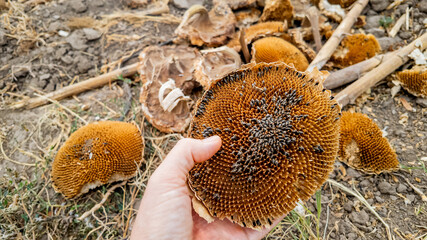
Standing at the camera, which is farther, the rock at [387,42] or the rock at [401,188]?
the rock at [387,42]

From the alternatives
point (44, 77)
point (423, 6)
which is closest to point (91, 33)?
point (44, 77)

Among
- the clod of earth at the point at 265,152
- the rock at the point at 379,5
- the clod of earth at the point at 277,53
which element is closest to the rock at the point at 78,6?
the clod of earth at the point at 277,53

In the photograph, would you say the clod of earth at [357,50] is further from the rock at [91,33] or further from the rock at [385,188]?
the rock at [91,33]

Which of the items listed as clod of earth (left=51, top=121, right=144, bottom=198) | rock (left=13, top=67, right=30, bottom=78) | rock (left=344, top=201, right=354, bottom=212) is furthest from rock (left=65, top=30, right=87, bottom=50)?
rock (left=344, top=201, right=354, bottom=212)

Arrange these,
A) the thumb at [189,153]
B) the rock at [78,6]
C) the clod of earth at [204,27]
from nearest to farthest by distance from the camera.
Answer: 1. the thumb at [189,153]
2. the clod of earth at [204,27]
3. the rock at [78,6]

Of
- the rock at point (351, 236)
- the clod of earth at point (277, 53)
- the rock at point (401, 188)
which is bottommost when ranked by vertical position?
the rock at point (351, 236)

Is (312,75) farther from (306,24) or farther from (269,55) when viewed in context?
(306,24)

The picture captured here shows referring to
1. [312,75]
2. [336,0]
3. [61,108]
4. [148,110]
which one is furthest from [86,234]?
[336,0]
